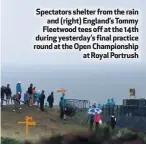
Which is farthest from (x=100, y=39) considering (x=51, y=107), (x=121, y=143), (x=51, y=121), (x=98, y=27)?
(x=51, y=107)

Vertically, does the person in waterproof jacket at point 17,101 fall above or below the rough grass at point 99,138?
above

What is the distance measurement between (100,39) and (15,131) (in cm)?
496

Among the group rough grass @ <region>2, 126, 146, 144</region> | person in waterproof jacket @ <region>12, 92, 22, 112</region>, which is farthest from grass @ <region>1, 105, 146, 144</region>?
person in waterproof jacket @ <region>12, 92, 22, 112</region>

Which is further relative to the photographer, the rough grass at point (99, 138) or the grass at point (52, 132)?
the grass at point (52, 132)

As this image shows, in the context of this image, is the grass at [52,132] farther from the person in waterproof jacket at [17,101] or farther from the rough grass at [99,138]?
the person in waterproof jacket at [17,101]

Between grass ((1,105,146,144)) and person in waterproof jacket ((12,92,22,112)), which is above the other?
person in waterproof jacket ((12,92,22,112))

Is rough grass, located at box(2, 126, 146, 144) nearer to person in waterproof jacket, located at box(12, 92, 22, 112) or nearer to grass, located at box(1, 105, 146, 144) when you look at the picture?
grass, located at box(1, 105, 146, 144)

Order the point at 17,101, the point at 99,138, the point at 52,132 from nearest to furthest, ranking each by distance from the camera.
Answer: the point at 99,138 < the point at 52,132 < the point at 17,101

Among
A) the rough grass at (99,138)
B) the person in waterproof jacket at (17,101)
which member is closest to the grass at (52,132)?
the rough grass at (99,138)

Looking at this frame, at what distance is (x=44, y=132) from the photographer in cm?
2480

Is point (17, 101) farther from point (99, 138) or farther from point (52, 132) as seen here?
point (99, 138)

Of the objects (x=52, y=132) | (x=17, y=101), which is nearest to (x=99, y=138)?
(x=52, y=132)

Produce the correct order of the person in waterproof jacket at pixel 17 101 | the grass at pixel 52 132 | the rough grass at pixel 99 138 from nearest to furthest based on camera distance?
1. the rough grass at pixel 99 138
2. the grass at pixel 52 132
3. the person in waterproof jacket at pixel 17 101

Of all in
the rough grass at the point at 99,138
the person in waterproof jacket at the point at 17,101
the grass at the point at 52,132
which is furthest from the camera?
the person in waterproof jacket at the point at 17,101
